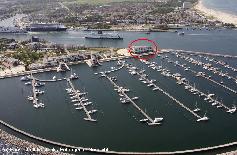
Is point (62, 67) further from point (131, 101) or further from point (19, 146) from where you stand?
A: point (19, 146)

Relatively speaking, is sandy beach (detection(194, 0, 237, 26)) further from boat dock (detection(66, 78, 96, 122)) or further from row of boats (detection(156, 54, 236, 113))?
boat dock (detection(66, 78, 96, 122))

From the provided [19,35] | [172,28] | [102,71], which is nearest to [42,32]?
[19,35]

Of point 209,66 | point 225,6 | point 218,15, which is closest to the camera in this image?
point 209,66

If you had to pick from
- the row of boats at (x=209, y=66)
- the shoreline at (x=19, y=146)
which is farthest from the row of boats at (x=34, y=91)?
the row of boats at (x=209, y=66)

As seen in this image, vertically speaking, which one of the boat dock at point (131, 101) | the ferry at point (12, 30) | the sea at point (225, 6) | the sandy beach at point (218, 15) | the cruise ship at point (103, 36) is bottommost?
the boat dock at point (131, 101)

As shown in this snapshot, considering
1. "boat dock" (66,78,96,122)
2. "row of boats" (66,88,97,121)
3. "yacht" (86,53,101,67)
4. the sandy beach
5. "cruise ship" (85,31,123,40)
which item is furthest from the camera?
the sandy beach

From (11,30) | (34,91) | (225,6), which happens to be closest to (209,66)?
(34,91)

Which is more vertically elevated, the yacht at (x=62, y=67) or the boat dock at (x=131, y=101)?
the yacht at (x=62, y=67)

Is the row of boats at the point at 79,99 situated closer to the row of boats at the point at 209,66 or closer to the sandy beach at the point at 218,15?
the row of boats at the point at 209,66

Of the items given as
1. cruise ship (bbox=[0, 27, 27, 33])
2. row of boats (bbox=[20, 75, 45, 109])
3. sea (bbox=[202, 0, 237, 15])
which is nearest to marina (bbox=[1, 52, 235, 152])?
row of boats (bbox=[20, 75, 45, 109])
